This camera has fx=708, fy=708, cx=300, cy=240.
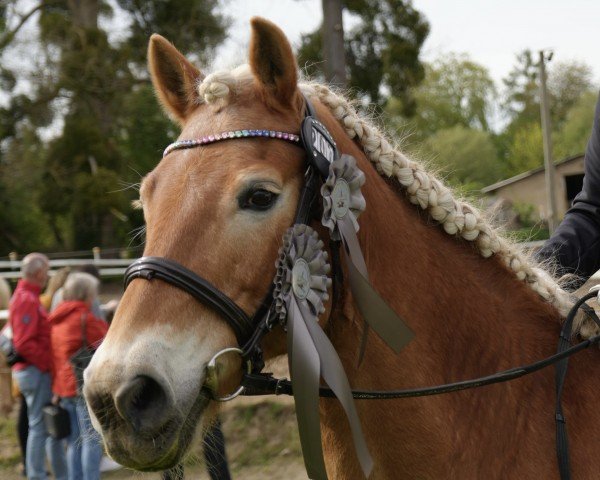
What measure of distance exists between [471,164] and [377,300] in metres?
53.8

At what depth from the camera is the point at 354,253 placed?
7.17 ft

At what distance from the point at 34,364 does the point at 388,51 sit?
11.1 meters

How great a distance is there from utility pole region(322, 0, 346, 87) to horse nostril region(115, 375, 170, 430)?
8819 mm

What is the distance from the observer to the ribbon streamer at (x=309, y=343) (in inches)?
82.3

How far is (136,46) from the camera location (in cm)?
1908

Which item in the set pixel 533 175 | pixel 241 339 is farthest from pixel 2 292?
pixel 533 175

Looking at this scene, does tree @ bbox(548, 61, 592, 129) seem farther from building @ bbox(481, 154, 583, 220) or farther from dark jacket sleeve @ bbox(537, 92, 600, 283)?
dark jacket sleeve @ bbox(537, 92, 600, 283)

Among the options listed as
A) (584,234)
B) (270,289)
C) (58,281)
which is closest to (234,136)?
(270,289)

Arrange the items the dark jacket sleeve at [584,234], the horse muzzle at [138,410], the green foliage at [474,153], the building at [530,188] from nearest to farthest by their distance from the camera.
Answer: the horse muzzle at [138,410], the dark jacket sleeve at [584,234], the building at [530,188], the green foliage at [474,153]

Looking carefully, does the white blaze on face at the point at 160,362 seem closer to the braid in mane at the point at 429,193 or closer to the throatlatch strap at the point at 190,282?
the throatlatch strap at the point at 190,282

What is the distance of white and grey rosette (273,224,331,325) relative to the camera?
208cm

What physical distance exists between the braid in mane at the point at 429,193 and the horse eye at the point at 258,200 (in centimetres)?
55

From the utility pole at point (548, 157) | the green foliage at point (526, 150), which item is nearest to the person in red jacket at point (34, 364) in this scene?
the utility pole at point (548, 157)

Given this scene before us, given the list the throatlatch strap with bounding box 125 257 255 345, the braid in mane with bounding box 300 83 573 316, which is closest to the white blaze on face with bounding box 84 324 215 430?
the throatlatch strap with bounding box 125 257 255 345
